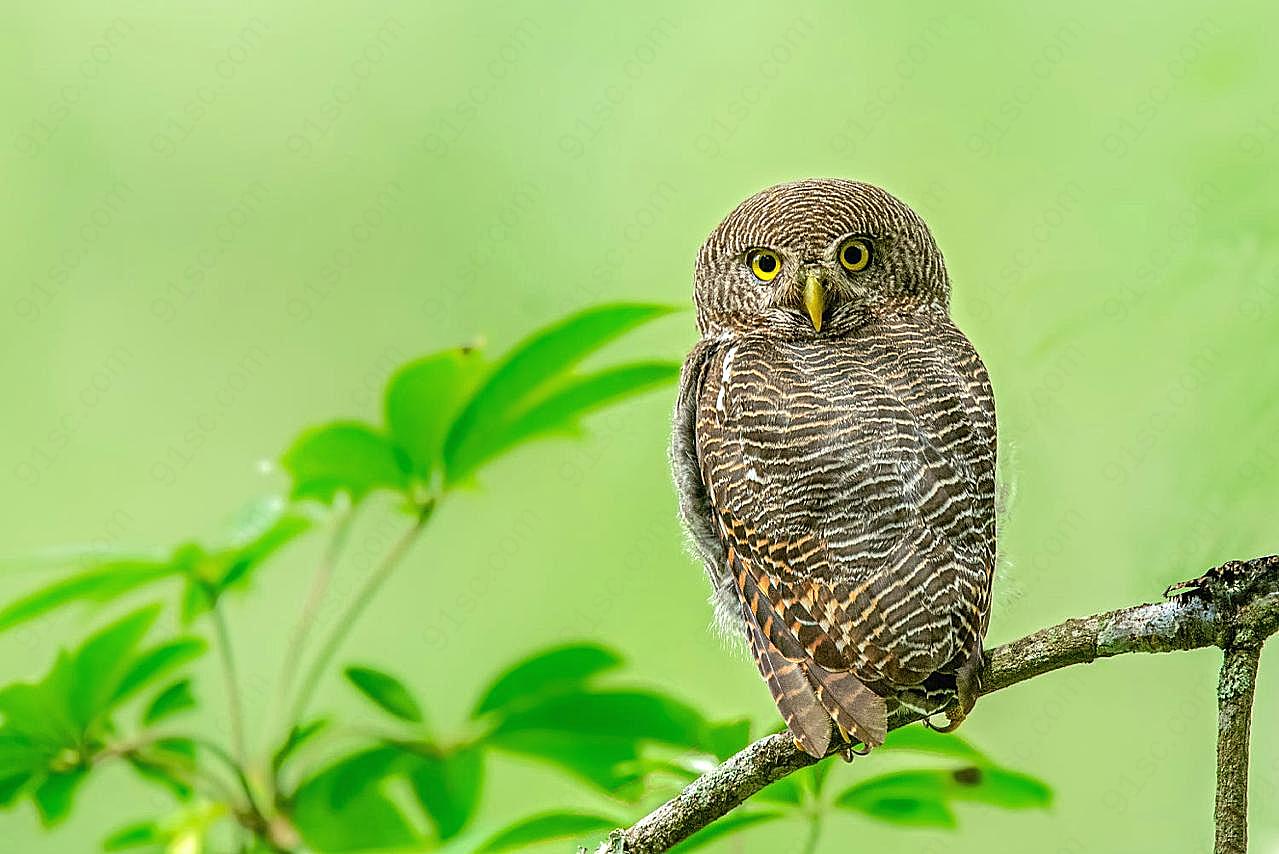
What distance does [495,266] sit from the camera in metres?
4.24

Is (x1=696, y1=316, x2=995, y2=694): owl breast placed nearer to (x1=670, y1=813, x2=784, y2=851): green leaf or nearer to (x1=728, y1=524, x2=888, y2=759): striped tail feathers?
(x1=728, y1=524, x2=888, y2=759): striped tail feathers

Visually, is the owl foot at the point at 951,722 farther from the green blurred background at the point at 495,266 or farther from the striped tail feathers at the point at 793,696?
the green blurred background at the point at 495,266

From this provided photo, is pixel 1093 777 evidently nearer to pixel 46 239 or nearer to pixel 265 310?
pixel 265 310

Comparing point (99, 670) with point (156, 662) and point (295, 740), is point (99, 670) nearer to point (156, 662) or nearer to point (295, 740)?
point (156, 662)

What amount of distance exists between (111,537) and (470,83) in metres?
1.96

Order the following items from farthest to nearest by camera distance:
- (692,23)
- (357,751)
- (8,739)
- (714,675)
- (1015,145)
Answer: (692,23), (714,675), (1015,145), (357,751), (8,739)

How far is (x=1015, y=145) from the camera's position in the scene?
338 cm

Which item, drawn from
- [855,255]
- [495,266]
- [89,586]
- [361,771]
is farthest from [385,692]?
[495,266]

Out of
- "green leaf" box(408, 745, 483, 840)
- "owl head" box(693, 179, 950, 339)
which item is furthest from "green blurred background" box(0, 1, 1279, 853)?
"green leaf" box(408, 745, 483, 840)

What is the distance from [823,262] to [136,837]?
1.16 metres

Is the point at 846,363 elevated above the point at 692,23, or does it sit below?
below

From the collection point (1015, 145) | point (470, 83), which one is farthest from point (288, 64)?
point (1015, 145)

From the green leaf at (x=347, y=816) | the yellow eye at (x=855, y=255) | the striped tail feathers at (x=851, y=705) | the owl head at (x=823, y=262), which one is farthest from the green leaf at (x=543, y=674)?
the yellow eye at (x=855, y=255)

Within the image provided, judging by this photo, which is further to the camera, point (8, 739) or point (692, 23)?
point (692, 23)
